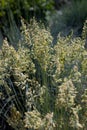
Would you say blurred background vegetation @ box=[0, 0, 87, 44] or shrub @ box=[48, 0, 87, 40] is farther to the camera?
shrub @ box=[48, 0, 87, 40]

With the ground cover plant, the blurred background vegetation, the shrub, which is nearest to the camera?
the ground cover plant

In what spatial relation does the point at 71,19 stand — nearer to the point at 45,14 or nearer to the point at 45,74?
the point at 45,14

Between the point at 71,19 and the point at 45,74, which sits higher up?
the point at 71,19

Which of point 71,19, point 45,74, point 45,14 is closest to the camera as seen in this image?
point 45,74

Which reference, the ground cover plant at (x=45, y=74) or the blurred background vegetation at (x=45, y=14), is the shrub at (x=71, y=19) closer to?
the blurred background vegetation at (x=45, y=14)

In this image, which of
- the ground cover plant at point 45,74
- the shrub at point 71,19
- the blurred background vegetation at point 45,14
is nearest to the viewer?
the ground cover plant at point 45,74

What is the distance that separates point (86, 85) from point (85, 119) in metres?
0.65

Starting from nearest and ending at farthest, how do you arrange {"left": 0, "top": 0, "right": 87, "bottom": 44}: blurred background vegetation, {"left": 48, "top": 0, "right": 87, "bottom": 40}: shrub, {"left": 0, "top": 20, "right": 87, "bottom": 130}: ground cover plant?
1. {"left": 0, "top": 20, "right": 87, "bottom": 130}: ground cover plant
2. {"left": 0, "top": 0, "right": 87, "bottom": 44}: blurred background vegetation
3. {"left": 48, "top": 0, "right": 87, "bottom": 40}: shrub

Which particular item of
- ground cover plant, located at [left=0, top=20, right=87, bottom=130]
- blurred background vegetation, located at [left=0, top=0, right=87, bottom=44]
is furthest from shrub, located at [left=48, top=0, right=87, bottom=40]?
ground cover plant, located at [left=0, top=20, right=87, bottom=130]

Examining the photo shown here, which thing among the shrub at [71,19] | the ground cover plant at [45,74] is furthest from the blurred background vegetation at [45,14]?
the ground cover plant at [45,74]

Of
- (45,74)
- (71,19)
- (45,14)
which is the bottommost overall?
(45,74)

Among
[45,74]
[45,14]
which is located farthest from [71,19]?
[45,74]

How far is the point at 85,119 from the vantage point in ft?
10.2

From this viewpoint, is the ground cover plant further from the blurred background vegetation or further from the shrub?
the shrub
